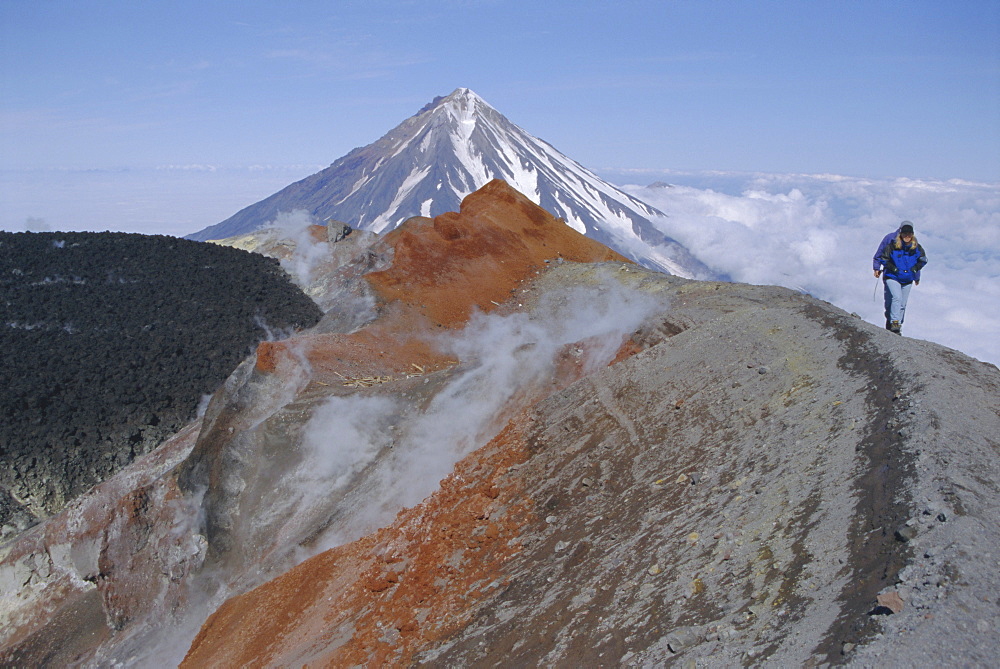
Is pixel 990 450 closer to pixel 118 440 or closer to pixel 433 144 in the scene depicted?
pixel 118 440

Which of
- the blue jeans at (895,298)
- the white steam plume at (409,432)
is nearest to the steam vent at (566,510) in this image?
the white steam plume at (409,432)

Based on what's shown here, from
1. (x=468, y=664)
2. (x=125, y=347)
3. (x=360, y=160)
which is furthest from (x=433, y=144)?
(x=468, y=664)

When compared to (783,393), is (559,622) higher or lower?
lower

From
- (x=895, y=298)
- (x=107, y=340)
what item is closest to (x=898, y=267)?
(x=895, y=298)

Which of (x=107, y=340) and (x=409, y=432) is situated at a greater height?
(x=107, y=340)

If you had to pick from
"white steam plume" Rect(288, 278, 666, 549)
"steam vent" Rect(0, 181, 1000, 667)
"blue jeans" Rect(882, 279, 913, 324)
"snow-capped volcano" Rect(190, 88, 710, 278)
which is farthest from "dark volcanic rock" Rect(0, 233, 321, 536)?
"snow-capped volcano" Rect(190, 88, 710, 278)

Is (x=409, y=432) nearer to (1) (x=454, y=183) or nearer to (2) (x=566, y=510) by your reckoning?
(2) (x=566, y=510)

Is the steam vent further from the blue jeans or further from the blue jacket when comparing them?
the blue jacket
